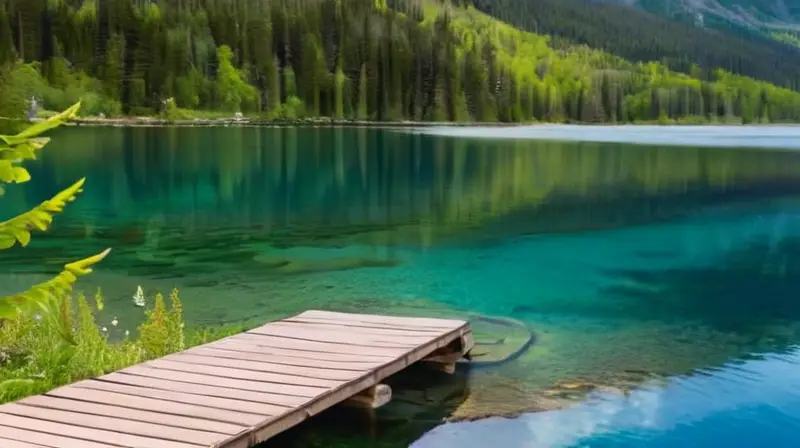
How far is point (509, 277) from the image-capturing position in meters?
21.4

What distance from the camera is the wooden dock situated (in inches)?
329

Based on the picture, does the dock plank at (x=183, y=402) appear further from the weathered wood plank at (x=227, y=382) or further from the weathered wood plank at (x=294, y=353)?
the weathered wood plank at (x=294, y=353)

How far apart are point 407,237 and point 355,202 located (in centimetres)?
1081

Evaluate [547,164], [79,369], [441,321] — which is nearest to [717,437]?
[441,321]

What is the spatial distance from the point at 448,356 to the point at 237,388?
3.92 m

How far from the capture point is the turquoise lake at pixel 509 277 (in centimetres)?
1159

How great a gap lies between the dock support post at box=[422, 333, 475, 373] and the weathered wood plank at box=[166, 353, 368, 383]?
96.1 inches

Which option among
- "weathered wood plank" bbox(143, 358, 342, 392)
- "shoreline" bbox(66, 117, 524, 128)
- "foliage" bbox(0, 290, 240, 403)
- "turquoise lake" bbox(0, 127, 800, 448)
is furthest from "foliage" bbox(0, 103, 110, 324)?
"shoreline" bbox(66, 117, 524, 128)

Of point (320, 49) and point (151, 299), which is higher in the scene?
point (320, 49)

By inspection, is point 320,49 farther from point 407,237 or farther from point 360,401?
point 360,401

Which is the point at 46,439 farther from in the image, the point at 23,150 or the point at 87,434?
the point at 23,150

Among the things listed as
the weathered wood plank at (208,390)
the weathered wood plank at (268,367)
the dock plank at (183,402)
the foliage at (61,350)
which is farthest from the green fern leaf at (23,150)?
the weathered wood plank at (268,367)

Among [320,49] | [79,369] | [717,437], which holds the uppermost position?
[320,49]

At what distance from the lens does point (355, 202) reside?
125 feet
